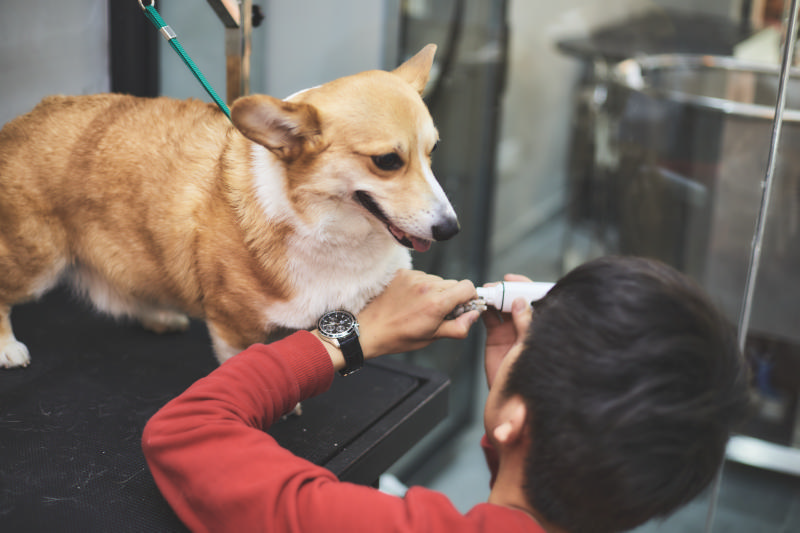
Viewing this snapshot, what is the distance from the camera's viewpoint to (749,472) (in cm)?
184

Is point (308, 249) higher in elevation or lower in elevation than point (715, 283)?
higher

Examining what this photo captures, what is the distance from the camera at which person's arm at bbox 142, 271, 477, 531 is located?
618 mm

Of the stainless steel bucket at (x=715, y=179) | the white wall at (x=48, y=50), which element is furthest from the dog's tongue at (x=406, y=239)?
the stainless steel bucket at (x=715, y=179)

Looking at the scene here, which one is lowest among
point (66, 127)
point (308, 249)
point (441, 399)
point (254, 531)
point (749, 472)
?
point (749, 472)

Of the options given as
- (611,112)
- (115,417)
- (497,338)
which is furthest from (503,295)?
(611,112)

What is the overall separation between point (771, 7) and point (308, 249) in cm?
177

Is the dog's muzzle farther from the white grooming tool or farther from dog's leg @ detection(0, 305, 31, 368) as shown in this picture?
dog's leg @ detection(0, 305, 31, 368)

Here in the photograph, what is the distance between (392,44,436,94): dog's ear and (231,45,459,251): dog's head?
0.24 feet

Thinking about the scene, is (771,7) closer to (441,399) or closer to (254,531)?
(441,399)

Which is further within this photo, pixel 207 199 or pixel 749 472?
pixel 749 472

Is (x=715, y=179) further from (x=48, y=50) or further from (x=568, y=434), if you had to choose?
(x=48, y=50)

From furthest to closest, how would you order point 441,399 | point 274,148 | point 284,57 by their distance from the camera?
point 284,57
point 441,399
point 274,148

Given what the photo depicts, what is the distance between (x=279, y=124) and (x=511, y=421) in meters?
0.47

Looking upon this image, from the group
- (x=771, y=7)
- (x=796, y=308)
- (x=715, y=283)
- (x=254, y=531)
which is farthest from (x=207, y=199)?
(x=771, y=7)
